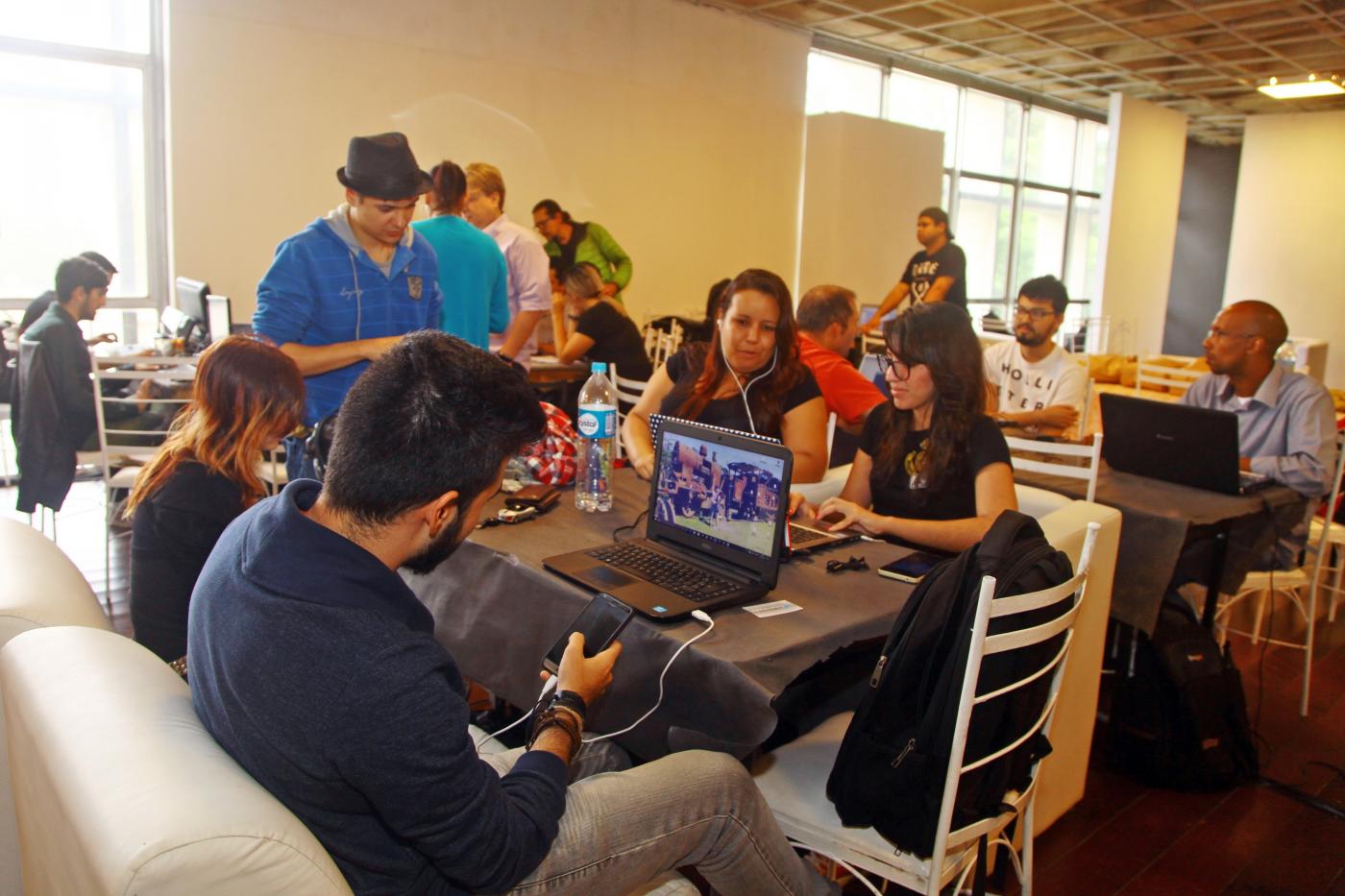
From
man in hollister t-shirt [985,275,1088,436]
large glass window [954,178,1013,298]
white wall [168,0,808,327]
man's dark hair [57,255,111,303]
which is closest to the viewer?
man in hollister t-shirt [985,275,1088,436]

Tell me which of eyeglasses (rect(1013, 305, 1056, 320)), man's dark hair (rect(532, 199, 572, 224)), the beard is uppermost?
man's dark hair (rect(532, 199, 572, 224))

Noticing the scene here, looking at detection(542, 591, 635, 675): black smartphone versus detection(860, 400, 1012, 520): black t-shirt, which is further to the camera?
detection(860, 400, 1012, 520): black t-shirt

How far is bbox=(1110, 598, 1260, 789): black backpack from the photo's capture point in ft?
8.86

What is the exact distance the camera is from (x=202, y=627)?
46.8 inches

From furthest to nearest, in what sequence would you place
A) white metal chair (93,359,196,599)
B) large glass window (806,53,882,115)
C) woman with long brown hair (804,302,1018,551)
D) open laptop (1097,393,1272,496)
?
1. large glass window (806,53,882,115)
2. white metal chair (93,359,196,599)
3. open laptop (1097,393,1272,496)
4. woman with long brown hair (804,302,1018,551)

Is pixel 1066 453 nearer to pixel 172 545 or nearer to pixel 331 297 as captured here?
pixel 331 297

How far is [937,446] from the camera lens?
94.1 inches

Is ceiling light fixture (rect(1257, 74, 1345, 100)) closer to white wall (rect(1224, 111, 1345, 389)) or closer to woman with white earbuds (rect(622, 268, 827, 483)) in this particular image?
white wall (rect(1224, 111, 1345, 389))

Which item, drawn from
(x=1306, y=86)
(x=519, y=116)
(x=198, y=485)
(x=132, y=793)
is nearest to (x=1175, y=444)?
(x=198, y=485)

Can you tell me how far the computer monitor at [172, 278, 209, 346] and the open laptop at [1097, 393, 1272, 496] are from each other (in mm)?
4126

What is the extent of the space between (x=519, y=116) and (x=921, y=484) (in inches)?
212

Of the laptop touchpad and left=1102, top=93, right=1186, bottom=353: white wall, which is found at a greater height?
left=1102, top=93, right=1186, bottom=353: white wall

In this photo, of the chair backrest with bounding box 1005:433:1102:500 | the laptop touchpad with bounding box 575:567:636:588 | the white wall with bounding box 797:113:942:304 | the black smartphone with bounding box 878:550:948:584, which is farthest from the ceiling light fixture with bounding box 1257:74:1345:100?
the laptop touchpad with bounding box 575:567:636:588

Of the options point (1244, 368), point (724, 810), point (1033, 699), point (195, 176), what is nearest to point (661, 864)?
point (724, 810)
